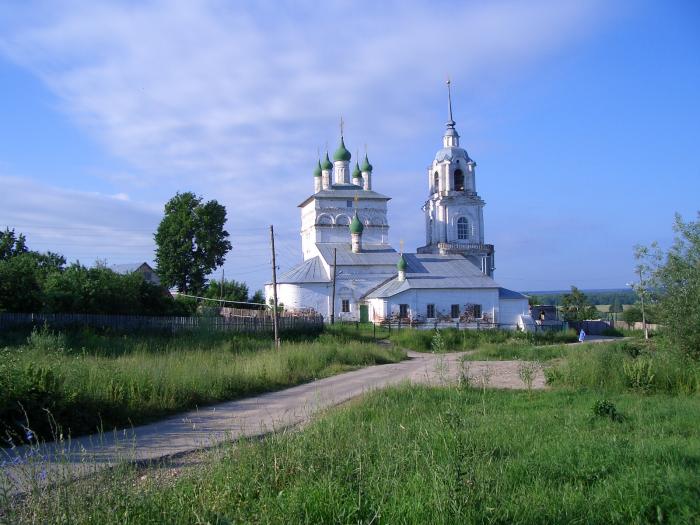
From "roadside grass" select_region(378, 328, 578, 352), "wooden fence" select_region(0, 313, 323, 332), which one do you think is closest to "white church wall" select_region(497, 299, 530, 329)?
"roadside grass" select_region(378, 328, 578, 352)

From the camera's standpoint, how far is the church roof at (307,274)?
150 ft

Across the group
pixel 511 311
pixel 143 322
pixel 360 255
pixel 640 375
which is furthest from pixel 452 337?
pixel 640 375

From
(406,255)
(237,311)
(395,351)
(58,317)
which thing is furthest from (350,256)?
(58,317)

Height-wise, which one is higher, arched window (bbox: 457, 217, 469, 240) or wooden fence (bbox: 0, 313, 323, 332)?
arched window (bbox: 457, 217, 469, 240)

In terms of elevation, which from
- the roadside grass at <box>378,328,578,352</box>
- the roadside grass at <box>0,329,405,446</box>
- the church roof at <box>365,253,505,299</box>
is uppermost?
the church roof at <box>365,253,505,299</box>

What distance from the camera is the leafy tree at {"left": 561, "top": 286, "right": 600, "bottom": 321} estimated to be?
62219 mm

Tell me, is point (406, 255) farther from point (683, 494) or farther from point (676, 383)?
point (683, 494)

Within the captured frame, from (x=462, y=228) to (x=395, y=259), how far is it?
8260 mm

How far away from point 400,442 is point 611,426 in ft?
11.9

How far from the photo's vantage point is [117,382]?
35.3 feet

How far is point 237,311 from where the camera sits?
40.0 m

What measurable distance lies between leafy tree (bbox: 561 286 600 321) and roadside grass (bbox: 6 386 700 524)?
56.2 meters

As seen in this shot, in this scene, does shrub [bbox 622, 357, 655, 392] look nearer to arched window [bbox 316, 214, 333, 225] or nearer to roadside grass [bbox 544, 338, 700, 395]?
roadside grass [bbox 544, 338, 700, 395]

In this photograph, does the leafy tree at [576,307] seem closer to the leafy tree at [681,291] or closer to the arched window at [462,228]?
the arched window at [462,228]
